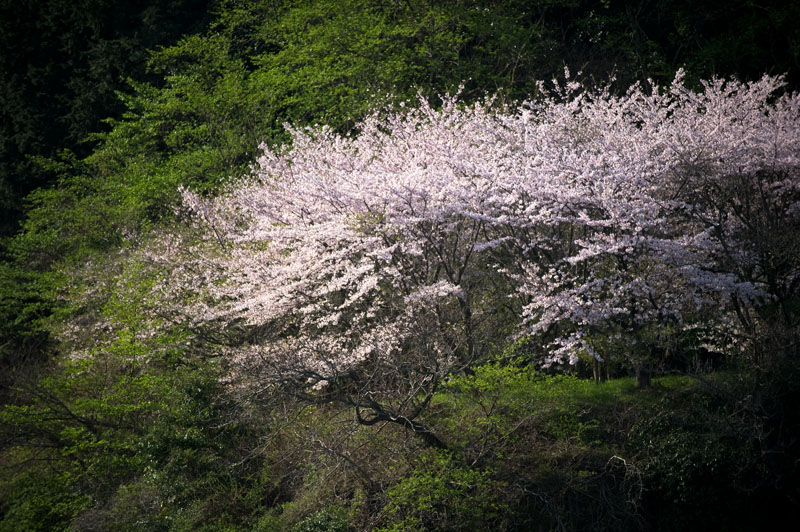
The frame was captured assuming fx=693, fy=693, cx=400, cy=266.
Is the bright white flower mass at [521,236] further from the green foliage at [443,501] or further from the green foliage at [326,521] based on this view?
the green foliage at [326,521]

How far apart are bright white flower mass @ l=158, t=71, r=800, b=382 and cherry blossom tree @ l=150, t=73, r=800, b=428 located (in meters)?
0.04

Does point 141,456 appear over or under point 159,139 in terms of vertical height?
under

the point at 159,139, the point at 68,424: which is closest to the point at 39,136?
the point at 159,139

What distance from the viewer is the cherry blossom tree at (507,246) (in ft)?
32.3

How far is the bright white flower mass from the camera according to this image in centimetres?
988

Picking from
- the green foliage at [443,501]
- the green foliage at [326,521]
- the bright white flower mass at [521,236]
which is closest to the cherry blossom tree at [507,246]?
the bright white flower mass at [521,236]

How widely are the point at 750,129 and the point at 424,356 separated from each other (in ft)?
19.5

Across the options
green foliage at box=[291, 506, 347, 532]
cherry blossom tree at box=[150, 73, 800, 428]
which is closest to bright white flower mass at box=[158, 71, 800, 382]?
cherry blossom tree at box=[150, 73, 800, 428]

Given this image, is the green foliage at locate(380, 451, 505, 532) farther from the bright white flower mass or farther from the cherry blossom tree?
the bright white flower mass

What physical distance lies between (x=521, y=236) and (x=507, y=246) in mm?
446

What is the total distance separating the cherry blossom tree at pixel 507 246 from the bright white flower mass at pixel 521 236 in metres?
0.04

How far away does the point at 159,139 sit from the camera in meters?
22.1

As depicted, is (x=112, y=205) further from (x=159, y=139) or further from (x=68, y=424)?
(x=68, y=424)

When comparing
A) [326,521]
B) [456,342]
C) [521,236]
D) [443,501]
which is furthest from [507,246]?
[326,521]
